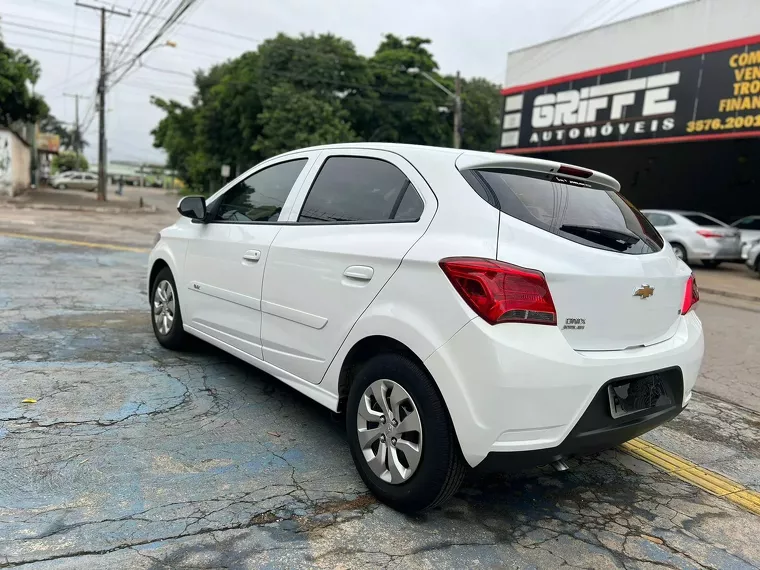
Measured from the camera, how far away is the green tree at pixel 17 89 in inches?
1046

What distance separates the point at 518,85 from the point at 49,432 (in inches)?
852

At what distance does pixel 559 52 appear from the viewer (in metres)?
20.5

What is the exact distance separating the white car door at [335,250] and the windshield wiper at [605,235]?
0.67 m

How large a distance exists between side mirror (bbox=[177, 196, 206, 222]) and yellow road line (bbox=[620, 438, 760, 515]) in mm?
3360

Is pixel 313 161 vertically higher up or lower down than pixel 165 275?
higher up

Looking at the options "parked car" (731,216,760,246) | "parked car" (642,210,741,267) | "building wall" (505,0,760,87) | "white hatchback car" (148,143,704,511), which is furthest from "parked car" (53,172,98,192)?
"white hatchback car" (148,143,704,511)

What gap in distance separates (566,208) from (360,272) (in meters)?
1.05

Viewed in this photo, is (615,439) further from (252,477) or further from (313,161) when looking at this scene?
(313,161)

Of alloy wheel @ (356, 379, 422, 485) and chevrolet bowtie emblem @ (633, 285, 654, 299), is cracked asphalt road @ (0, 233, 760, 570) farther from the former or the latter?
chevrolet bowtie emblem @ (633, 285, 654, 299)

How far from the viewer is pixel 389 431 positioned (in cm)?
280

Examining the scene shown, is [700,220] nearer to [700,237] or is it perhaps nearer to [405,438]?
[700,237]

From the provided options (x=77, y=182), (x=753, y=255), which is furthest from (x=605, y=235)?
(x=77, y=182)

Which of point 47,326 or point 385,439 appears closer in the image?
point 385,439

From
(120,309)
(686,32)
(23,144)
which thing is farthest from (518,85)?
(23,144)
